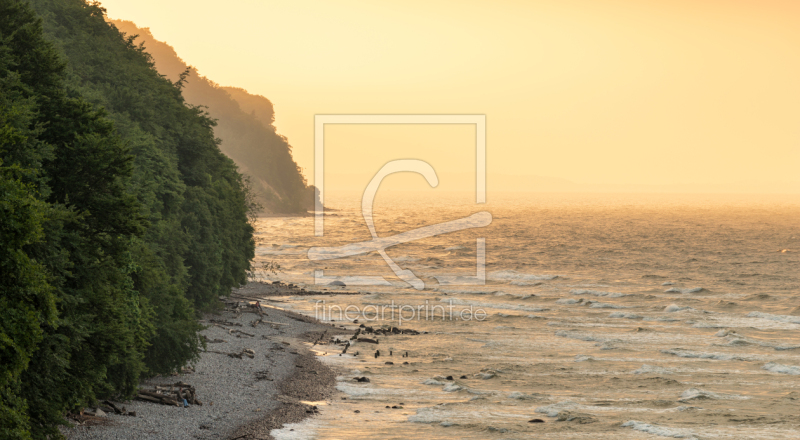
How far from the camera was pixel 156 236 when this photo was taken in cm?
3031

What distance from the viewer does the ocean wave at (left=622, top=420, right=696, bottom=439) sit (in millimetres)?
24344

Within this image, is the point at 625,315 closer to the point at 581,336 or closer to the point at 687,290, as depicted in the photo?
the point at 581,336

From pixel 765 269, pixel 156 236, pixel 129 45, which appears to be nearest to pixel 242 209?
pixel 129 45

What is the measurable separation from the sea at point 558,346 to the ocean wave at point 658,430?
0.08 meters

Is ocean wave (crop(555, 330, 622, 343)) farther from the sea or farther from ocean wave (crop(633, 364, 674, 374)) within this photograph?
ocean wave (crop(633, 364, 674, 374))

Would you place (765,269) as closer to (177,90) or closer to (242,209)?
(242,209)

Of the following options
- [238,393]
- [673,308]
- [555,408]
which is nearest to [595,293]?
[673,308]

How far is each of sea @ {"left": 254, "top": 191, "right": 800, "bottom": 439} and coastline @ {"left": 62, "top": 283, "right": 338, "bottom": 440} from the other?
1.24 meters

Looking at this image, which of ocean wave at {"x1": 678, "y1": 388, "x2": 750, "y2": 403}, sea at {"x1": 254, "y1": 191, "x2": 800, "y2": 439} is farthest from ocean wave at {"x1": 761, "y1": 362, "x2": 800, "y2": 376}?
ocean wave at {"x1": 678, "y1": 388, "x2": 750, "y2": 403}

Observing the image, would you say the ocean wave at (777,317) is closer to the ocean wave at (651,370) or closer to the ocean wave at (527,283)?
the ocean wave at (651,370)

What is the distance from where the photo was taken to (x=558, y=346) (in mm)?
41125

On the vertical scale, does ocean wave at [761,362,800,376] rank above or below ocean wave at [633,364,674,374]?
below

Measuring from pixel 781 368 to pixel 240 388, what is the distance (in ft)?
99.1

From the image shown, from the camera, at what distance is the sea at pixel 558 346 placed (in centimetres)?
2566
